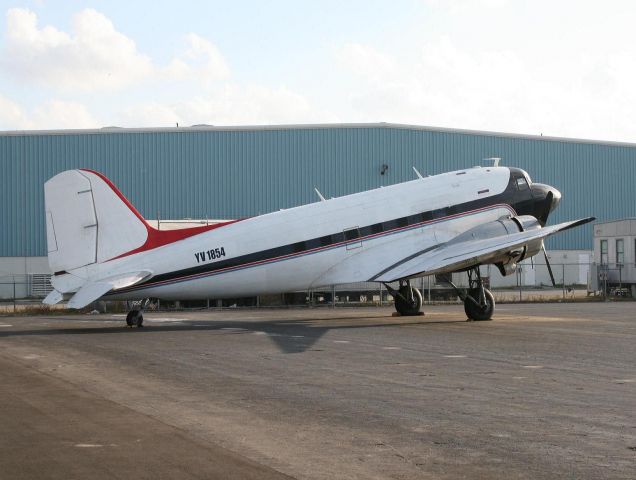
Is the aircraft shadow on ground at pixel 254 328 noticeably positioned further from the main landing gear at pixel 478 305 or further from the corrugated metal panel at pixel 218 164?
the corrugated metal panel at pixel 218 164

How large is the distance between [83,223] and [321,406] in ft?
53.6

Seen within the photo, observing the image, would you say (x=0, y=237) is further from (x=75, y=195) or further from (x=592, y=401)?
(x=592, y=401)

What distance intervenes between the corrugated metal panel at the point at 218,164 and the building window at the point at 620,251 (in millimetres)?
21183

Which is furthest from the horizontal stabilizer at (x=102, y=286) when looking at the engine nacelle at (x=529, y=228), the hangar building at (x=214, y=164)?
→ the hangar building at (x=214, y=164)

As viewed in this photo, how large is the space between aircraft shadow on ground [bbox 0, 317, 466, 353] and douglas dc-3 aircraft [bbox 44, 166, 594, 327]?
1.14m

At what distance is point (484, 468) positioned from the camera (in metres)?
9.85

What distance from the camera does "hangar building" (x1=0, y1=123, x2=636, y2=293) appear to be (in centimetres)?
7175

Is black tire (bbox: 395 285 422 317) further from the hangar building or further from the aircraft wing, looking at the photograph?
the hangar building

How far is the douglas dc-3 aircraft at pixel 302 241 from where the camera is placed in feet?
93.8

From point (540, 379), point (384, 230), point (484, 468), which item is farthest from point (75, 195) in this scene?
point (484, 468)

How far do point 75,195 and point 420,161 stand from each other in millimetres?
51866

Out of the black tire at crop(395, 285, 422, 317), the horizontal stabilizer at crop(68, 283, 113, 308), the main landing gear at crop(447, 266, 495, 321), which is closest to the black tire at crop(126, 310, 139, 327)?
the horizontal stabilizer at crop(68, 283, 113, 308)

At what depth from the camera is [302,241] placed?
101ft

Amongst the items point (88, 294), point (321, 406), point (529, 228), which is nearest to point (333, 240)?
point (529, 228)
